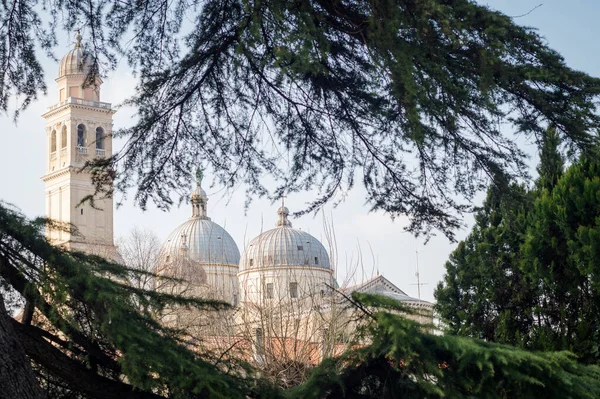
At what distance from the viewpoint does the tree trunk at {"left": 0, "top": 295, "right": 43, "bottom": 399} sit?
3350 mm

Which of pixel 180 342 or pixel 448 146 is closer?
pixel 180 342

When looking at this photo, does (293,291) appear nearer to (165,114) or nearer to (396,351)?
(165,114)

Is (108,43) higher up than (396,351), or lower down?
higher up

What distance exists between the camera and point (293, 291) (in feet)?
52.5

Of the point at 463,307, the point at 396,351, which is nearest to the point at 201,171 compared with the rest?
the point at 396,351

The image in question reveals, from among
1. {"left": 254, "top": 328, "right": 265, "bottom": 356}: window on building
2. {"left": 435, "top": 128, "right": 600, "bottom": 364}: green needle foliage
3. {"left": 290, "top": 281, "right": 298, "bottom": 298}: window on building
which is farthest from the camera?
{"left": 290, "top": 281, "right": 298, "bottom": 298}: window on building

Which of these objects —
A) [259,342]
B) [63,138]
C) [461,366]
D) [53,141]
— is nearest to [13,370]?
[461,366]

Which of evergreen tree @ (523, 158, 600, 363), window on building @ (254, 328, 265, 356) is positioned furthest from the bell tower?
evergreen tree @ (523, 158, 600, 363)

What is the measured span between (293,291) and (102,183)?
35.6 ft

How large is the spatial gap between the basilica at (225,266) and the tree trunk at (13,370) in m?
0.55

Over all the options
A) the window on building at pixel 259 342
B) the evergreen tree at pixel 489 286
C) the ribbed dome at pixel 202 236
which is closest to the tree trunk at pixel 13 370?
the evergreen tree at pixel 489 286

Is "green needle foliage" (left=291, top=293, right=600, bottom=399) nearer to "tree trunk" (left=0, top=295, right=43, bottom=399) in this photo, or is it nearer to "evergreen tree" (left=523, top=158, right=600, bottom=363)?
"tree trunk" (left=0, top=295, right=43, bottom=399)

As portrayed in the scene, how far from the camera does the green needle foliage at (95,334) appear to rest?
134 inches

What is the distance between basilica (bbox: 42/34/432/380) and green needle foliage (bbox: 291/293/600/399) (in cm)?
14
